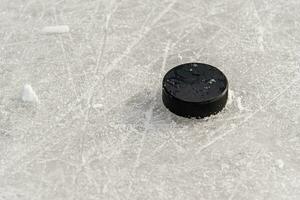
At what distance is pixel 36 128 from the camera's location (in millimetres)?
1735

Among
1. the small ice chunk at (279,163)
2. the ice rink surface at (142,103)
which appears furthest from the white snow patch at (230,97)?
the small ice chunk at (279,163)

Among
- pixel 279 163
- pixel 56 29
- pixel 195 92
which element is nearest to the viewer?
pixel 279 163

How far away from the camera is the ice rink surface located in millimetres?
1544

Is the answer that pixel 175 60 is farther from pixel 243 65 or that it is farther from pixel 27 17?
pixel 27 17

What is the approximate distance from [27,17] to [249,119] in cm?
113

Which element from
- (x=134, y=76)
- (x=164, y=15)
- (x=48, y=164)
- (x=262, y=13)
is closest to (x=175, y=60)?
(x=134, y=76)

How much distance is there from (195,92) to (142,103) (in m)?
0.22

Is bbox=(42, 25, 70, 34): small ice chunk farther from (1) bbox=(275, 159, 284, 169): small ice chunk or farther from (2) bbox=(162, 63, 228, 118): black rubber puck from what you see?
(1) bbox=(275, 159, 284, 169): small ice chunk

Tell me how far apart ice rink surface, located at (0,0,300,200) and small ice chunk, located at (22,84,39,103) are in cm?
3

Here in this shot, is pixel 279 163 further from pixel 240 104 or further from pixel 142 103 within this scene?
pixel 142 103

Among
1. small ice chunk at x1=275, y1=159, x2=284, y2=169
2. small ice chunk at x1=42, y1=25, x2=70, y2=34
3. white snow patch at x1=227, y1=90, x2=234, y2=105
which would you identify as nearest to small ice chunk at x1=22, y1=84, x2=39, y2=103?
small ice chunk at x1=42, y1=25, x2=70, y2=34

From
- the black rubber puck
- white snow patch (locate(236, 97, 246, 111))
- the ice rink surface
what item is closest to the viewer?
the ice rink surface

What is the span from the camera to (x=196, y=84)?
173cm

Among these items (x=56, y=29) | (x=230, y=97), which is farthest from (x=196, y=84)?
(x=56, y=29)
